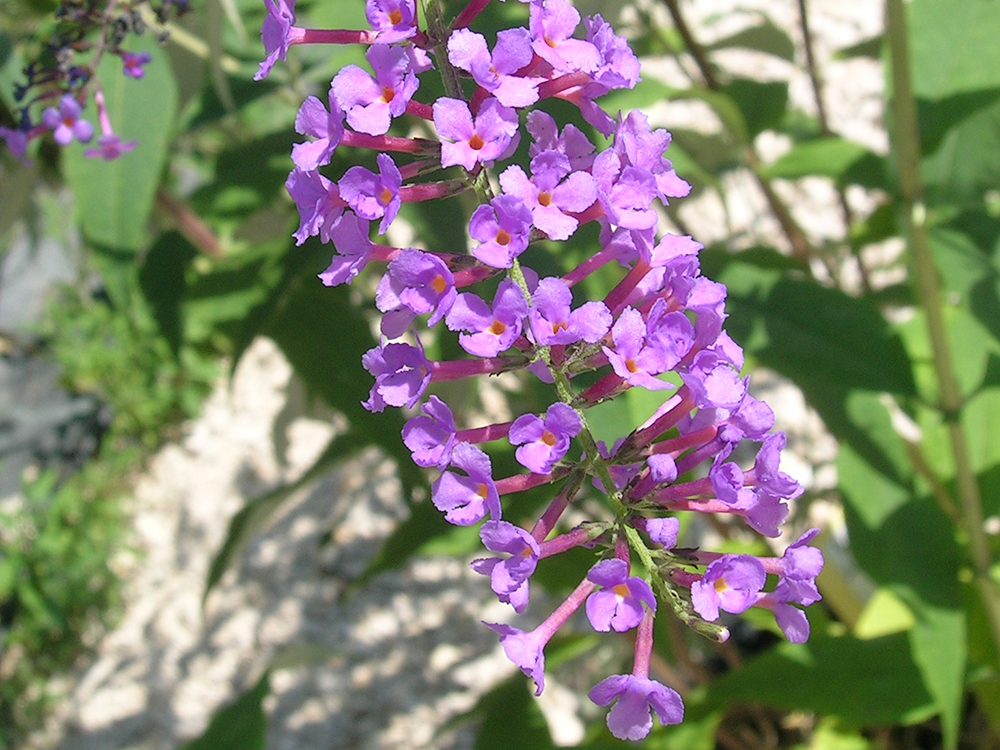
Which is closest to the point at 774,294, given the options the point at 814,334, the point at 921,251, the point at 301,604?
the point at 814,334

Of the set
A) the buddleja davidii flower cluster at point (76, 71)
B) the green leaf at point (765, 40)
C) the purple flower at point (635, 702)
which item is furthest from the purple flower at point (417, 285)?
the green leaf at point (765, 40)

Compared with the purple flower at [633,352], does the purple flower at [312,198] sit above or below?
above

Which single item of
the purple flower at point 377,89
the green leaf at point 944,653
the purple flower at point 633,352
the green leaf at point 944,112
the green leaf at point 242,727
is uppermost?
the purple flower at point 377,89

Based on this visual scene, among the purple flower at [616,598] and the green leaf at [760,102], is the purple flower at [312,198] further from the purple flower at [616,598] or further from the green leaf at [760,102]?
the green leaf at [760,102]

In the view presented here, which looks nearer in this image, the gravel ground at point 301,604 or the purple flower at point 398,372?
the purple flower at point 398,372

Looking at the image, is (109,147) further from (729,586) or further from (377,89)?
(729,586)

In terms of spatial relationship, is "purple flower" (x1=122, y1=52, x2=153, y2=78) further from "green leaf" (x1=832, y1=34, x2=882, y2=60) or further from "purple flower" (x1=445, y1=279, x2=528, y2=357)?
"green leaf" (x1=832, y1=34, x2=882, y2=60)
